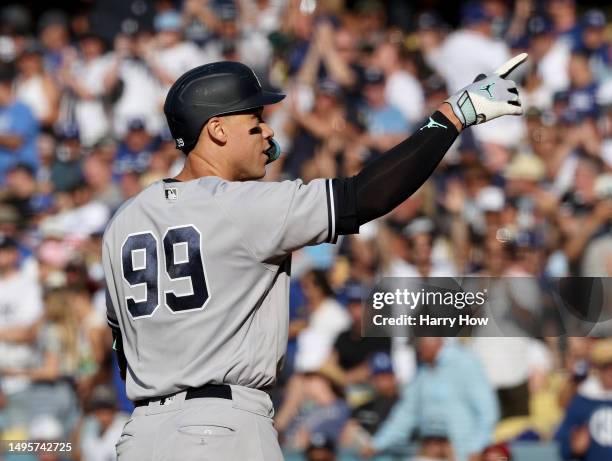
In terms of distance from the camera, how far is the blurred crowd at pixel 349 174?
5.25 meters

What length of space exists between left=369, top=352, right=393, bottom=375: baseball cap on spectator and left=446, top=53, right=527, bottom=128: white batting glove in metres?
2.66

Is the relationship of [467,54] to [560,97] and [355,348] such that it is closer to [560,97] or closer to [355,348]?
[560,97]

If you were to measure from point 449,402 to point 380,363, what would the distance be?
1.47 feet

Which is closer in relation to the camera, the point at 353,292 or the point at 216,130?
the point at 216,130

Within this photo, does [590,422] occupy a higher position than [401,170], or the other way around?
[401,170]

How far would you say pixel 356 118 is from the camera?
7.79 meters

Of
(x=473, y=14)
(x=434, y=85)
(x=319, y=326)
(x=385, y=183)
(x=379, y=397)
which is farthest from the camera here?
(x=473, y=14)

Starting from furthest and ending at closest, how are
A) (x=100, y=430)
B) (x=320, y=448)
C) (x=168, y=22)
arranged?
(x=168, y=22) < (x=100, y=430) < (x=320, y=448)

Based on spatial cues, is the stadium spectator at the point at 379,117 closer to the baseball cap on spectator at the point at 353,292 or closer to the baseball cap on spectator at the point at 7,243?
the baseball cap on spectator at the point at 353,292

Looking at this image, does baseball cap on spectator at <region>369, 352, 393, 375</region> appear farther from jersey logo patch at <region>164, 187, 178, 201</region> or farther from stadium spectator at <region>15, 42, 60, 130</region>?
stadium spectator at <region>15, 42, 60, 130</region>

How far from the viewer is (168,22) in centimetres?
898

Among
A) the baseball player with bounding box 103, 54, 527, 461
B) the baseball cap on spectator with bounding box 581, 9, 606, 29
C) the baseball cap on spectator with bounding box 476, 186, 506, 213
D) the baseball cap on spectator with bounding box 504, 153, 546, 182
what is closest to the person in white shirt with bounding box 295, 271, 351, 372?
the baseball cap on spectator with bounding box 476, 186, 506, 213

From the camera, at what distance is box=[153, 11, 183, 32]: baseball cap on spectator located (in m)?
8.93

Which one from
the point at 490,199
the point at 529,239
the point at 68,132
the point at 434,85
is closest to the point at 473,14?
the point at 434,85
